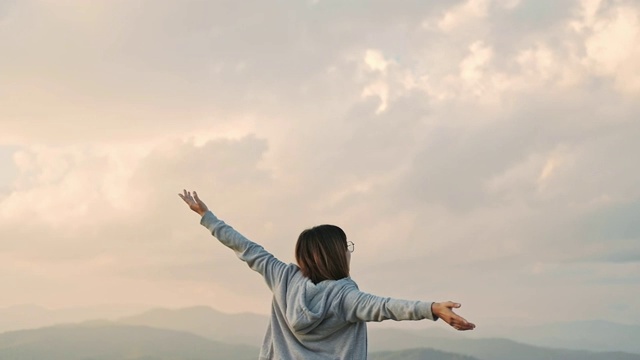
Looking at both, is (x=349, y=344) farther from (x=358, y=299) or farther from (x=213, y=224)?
(x=213, y=224)

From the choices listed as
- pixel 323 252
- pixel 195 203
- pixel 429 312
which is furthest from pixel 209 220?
pixel 429 312

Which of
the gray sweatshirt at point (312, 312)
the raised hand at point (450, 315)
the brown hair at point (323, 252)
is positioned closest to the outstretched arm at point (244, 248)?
the gray sweatshirt at point (312, 312)

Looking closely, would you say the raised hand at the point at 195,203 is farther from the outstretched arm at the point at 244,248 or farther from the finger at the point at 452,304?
the finger at the point at 452,304

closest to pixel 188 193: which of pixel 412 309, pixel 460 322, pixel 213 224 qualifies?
pixel 213 224

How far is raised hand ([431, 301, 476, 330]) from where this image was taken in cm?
503

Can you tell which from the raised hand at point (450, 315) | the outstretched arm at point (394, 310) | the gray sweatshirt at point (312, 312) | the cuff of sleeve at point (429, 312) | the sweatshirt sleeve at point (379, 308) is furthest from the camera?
the gray sweatshirt at point (312, 312)

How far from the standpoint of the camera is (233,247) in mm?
6965

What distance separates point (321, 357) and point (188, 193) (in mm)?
2028

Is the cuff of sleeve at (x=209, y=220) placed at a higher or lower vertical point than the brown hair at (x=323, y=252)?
higher

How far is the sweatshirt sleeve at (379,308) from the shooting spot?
5.50m

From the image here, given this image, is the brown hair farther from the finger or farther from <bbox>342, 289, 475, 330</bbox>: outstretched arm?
the finger

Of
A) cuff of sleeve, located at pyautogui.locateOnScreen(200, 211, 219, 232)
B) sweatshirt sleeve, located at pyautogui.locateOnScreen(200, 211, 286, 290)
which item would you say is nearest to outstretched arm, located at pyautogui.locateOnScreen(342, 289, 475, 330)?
sweatshirt sleeve, located at pyautogui.locateOnScreen(200, 211, 286, 290)

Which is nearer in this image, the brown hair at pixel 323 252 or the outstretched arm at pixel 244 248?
the brown hair at pixel 323 252

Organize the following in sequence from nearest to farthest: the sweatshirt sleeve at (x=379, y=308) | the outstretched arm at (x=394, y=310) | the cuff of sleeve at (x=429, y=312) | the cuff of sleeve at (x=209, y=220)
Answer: the outstretched arm at (x=394, y=310) → the cuff of sleeve at (x=429, y=312) → the sweatshirt sleeve at (x=379, y=308) → the cuff of sleeve at (x=209, y=220)
